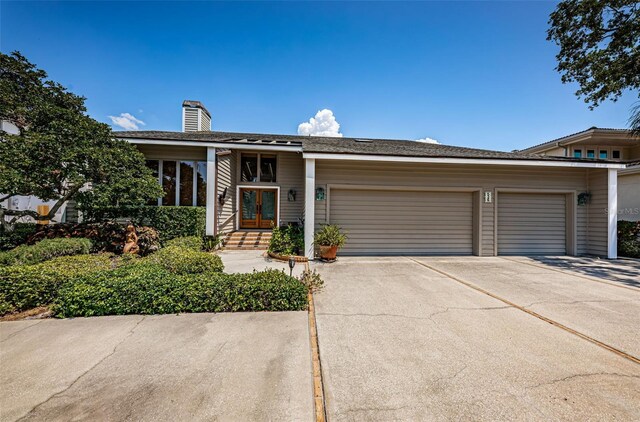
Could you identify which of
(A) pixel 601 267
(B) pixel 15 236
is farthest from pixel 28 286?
(A) pixel 601 267

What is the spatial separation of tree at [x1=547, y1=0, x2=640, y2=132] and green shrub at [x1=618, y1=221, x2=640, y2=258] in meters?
3.80

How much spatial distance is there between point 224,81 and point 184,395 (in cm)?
1134

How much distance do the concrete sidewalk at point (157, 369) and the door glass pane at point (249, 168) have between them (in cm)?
742

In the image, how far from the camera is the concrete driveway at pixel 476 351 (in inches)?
72.8

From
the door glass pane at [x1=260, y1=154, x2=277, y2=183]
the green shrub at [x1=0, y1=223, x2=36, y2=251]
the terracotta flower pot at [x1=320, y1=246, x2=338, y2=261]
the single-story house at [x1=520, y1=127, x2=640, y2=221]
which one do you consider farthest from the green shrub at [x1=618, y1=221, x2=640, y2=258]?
the green shrub at [x1=0, y1=223, x2=36, y2=251]

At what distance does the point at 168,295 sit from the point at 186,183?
21.9 feet

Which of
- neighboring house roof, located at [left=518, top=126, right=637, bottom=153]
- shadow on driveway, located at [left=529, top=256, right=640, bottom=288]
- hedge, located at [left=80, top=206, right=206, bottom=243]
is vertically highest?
neighboring house roof, located at [left=518, top=126, right=637, bottom=153]

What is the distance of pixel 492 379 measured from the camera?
2135 mm

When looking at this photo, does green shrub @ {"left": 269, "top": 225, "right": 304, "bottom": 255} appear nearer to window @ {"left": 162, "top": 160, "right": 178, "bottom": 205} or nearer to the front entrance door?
the front entrance door

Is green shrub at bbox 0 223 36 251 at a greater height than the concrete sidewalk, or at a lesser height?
greater

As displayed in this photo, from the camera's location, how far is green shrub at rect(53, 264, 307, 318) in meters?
3.38

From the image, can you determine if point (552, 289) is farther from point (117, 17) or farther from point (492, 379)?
point (117, 17)

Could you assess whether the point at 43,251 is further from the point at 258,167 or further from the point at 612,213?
the point at 612,213

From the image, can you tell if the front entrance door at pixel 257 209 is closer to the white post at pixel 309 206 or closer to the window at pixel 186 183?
the window at pixel 186 183
